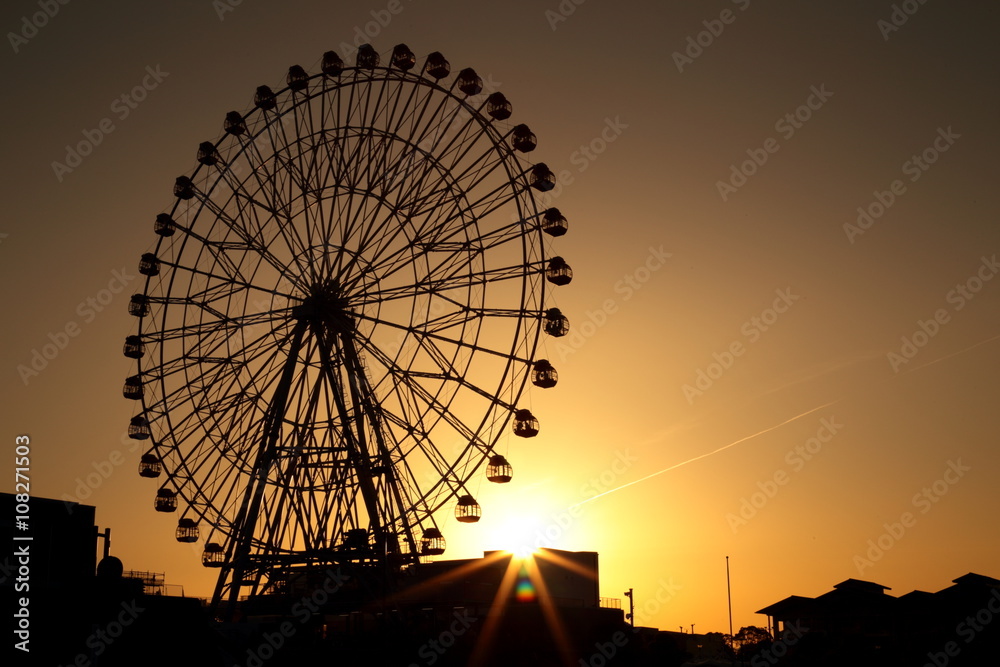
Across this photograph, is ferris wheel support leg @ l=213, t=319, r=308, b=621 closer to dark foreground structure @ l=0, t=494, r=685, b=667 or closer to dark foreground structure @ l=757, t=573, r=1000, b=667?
dark foreground structure @ l=0, t=494, r=685, b=667

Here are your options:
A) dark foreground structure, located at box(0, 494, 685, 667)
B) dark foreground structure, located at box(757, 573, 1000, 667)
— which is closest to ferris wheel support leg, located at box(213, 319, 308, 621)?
dark foreground structure, located at box(0, 494, 685, 667)

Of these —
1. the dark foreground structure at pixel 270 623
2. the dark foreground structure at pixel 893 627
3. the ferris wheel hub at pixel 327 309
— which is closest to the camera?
the dark foreground structure at pixel 270 623

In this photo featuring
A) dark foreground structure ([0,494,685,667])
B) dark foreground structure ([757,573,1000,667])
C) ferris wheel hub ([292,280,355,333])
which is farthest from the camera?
dark foreground structure ([757,573,1000,667])

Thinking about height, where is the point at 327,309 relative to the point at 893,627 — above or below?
above

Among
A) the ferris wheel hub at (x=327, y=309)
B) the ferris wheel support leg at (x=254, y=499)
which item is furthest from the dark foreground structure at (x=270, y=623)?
the ferris wheel hub at (x=327, y=309)

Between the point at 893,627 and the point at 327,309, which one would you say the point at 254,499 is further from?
the point at 893,627

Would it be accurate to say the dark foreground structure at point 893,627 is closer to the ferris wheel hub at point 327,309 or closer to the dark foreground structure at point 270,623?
the dark foreground structure at point 270,623

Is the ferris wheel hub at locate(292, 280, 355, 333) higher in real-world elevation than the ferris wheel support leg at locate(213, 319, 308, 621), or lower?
higher

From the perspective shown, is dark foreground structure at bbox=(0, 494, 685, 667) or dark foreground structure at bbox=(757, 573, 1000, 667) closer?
dark foreground structure at bbox=(0, 494, 685, 667)

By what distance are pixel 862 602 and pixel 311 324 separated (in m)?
28.4

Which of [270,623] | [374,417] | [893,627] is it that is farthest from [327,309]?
[893,627]

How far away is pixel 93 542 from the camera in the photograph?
42438 mm

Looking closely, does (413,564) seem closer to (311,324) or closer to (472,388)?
(472,388)

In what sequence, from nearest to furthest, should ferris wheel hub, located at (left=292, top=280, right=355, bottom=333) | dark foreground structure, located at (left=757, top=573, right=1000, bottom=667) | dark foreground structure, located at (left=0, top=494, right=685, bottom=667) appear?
dark foreground structure, located at (left=0, top=494, right=685, bottom=667), ferris wheel hub, located at (left=292, top=280, right=355, bottom=333), dark foreground structure, located at (left=757, top=573, right=1000, bottom=667)
